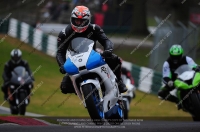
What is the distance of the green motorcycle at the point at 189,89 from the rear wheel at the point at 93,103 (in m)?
3.19

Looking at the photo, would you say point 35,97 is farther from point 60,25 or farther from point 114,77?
point 60,25

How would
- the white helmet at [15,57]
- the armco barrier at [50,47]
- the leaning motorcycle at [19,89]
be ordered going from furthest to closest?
1. the armco barrier at [50,47]
2. the white helmet at [15,57]
3. the leaning motorcycle at [19,89]

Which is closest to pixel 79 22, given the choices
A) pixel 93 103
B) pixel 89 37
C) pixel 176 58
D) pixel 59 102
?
pixel 89 37

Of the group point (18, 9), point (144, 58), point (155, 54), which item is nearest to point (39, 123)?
point (155, 54)

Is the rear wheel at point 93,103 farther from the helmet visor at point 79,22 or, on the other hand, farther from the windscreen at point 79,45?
the helmet visor at point 79,22

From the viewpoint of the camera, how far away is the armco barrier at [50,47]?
1977 centimetres

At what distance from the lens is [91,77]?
8.73 metres

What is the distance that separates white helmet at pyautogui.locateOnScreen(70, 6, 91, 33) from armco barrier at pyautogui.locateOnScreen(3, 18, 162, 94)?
33.9 feet

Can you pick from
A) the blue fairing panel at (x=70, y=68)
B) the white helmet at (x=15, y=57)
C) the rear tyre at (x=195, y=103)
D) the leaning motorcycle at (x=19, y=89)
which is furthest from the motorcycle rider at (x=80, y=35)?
the white helmet at (x=15, y=57)

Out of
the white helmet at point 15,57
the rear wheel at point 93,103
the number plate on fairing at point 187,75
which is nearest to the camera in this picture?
the rear wheel at point 93,103

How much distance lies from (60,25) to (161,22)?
19.8 meters

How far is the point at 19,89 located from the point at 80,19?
520 centimetres

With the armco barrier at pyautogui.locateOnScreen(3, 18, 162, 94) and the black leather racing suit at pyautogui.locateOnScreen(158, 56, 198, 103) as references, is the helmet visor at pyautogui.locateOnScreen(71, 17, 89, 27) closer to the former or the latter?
the black leather racing suit at pyautogui.locateOnScreen(158, 56, 198, 103)

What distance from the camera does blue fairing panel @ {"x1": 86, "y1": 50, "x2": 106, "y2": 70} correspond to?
28.5 ft
